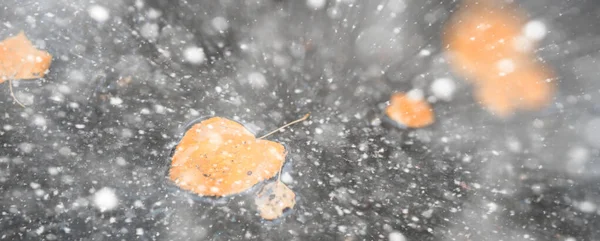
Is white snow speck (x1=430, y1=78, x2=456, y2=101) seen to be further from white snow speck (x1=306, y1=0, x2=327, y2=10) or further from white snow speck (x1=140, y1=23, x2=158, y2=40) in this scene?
white snow speck (x1=140, y1=23, x2=158, y2=40)

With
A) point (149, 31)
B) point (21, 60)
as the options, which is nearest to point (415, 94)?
point (149, 31)

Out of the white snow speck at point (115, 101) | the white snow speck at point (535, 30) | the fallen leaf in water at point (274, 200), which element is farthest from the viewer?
the white snow speck at point (115, 101)

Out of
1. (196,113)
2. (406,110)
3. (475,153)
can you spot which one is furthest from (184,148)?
(475,153)

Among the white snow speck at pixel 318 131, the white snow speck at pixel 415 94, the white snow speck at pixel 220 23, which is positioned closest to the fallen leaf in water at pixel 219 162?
the white snow speck at pixel 318 131

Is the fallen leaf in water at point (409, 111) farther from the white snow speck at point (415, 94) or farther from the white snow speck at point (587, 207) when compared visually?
the white snow speck at point (587, 207)

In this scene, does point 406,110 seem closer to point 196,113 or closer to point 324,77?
point 324,77

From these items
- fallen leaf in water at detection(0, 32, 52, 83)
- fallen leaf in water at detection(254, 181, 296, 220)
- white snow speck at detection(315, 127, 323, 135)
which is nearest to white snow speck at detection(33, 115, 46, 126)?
fallen leaf in water at detection(0, 32, 52, 83)
